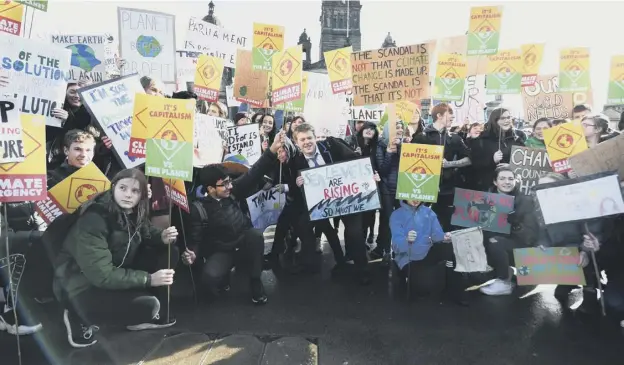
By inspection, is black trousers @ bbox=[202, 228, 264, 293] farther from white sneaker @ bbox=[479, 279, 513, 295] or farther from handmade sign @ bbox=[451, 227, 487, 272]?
white sneaker @ bbox=[479, 279, 513, 295]

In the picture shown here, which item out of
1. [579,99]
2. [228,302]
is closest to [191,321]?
[228,302]

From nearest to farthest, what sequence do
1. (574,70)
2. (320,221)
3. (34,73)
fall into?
(34,73) < (320,221) < (574,70)

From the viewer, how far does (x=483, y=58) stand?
8.02 m

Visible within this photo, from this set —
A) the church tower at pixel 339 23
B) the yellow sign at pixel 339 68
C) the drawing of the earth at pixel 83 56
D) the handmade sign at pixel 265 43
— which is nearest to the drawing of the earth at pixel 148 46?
the drawing of the earth at pixel 83 56

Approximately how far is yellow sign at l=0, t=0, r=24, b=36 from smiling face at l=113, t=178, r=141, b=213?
9.85 feet

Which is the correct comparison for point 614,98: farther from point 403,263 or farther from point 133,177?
point 133,177

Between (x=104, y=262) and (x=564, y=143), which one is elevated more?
(x=564, y=143)

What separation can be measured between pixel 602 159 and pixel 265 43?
5.09m

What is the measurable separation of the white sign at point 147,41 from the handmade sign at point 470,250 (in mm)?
4555

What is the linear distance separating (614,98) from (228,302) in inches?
282

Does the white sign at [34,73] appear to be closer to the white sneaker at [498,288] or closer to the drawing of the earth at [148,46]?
the drawing of the earth at [148,46]

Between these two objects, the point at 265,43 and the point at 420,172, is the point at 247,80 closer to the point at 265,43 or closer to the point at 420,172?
the point at 265,43

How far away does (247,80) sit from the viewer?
747 cm

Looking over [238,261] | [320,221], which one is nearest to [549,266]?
[320,221]
